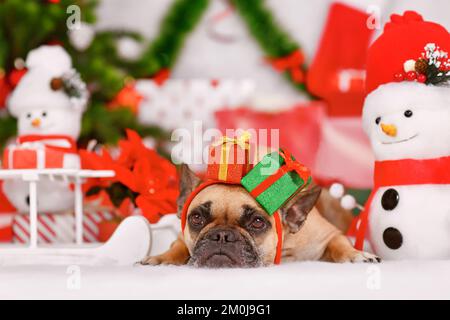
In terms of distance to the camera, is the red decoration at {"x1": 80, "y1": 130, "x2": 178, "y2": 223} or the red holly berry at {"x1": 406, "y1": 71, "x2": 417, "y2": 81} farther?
the red decoration at {"x1": 80, "y1": 130, "x2": 178, "y2": 223}

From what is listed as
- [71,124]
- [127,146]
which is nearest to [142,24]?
[71,124]

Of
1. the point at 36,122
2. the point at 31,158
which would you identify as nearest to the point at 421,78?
the point at 31,158

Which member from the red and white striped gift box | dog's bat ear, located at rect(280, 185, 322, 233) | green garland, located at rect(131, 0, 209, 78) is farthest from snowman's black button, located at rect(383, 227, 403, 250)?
green garland, located at rect(131, 0, 209, 78)

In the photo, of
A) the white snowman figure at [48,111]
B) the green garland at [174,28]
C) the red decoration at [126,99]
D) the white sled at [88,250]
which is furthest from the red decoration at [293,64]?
the white sled at [88,250]

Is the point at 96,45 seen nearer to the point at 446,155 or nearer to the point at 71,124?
the point at 71,124

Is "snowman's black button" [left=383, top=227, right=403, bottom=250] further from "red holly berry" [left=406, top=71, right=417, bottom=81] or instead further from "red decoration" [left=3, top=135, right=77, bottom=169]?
"red decoration" [left=3, top=135, right=77, bottom=169]

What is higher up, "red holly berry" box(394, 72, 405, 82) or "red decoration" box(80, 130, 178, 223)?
"red holly berry" box(394, 72, 405, 82)

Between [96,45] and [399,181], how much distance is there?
1.54 m

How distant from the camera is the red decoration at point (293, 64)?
2889 mm

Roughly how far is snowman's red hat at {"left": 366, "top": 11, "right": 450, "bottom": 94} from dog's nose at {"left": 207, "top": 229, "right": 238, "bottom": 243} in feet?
2.11

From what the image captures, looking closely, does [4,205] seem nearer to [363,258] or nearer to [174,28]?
[174,28]

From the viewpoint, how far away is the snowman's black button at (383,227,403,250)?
1.56 meters

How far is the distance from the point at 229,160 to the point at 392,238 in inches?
19.4

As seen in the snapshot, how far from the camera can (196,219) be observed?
1474 mm
